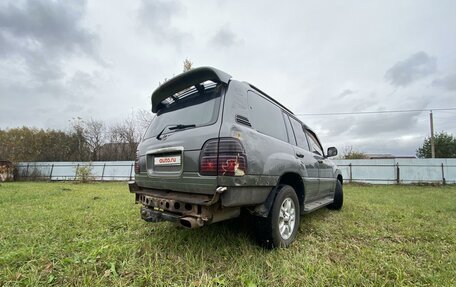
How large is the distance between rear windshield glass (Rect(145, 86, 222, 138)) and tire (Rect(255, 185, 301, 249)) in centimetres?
111

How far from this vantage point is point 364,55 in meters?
10.5

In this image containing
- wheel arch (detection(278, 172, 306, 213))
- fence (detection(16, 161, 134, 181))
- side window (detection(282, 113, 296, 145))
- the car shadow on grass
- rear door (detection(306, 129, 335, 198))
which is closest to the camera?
the car shadow on grass

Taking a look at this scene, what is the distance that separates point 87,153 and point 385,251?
90.3 ft

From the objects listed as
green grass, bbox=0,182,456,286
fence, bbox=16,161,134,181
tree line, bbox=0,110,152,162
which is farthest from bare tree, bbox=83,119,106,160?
green grass, bbox=0,182,456,286

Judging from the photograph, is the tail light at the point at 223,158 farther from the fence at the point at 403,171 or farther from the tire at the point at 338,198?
the fence at the point at 403,171

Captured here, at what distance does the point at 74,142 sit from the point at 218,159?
2704 cm

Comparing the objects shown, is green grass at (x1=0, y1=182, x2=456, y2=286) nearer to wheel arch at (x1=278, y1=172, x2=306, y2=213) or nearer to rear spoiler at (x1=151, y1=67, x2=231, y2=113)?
wheel arch at (x1=278, y1=172, x2=306, y2=213)

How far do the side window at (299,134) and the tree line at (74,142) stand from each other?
17.1 meters

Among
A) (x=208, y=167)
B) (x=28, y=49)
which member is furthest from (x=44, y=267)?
(x=28, y=49)

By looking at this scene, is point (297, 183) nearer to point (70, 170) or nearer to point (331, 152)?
point (331, 152)

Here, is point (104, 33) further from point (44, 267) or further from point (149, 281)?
point (149, 281)

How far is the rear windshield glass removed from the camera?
7.42 ft

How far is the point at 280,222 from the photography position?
8.42ft

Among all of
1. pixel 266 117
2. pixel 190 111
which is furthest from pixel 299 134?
pixel 190 111
